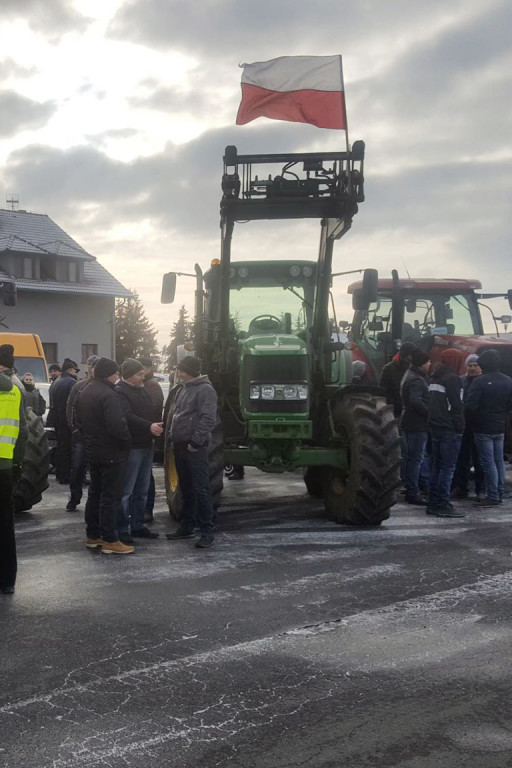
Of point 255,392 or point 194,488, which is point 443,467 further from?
point 194,488

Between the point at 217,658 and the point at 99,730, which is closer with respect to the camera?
the point at 99,730

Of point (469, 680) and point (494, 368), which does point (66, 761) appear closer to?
point (469, 680)

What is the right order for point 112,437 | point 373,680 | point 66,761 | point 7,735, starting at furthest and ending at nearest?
1. point 112,437
2. point 373,680
3. point 7,735
4. point 66,761

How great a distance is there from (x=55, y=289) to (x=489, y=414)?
36.5 m

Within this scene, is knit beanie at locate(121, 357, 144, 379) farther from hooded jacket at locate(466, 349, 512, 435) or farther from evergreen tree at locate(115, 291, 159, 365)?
evergreen tree at locate(115, 291, 159, 365)

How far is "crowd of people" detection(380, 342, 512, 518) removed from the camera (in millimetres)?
11102

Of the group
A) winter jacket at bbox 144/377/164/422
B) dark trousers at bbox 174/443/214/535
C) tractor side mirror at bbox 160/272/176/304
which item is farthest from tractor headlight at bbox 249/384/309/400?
tractor side mirror at bbox 160/272/176/304

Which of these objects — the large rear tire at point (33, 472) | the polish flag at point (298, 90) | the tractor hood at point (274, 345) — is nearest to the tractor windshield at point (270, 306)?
the tractor hood at point (274, 345)

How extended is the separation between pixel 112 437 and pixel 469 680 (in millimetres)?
4555

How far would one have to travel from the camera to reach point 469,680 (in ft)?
16.2

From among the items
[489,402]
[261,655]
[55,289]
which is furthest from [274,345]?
[55,289]

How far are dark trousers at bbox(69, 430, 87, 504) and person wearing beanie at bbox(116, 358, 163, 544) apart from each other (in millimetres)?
2008

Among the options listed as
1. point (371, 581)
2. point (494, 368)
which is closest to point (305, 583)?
point (371, 581)

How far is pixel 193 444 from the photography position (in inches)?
361
